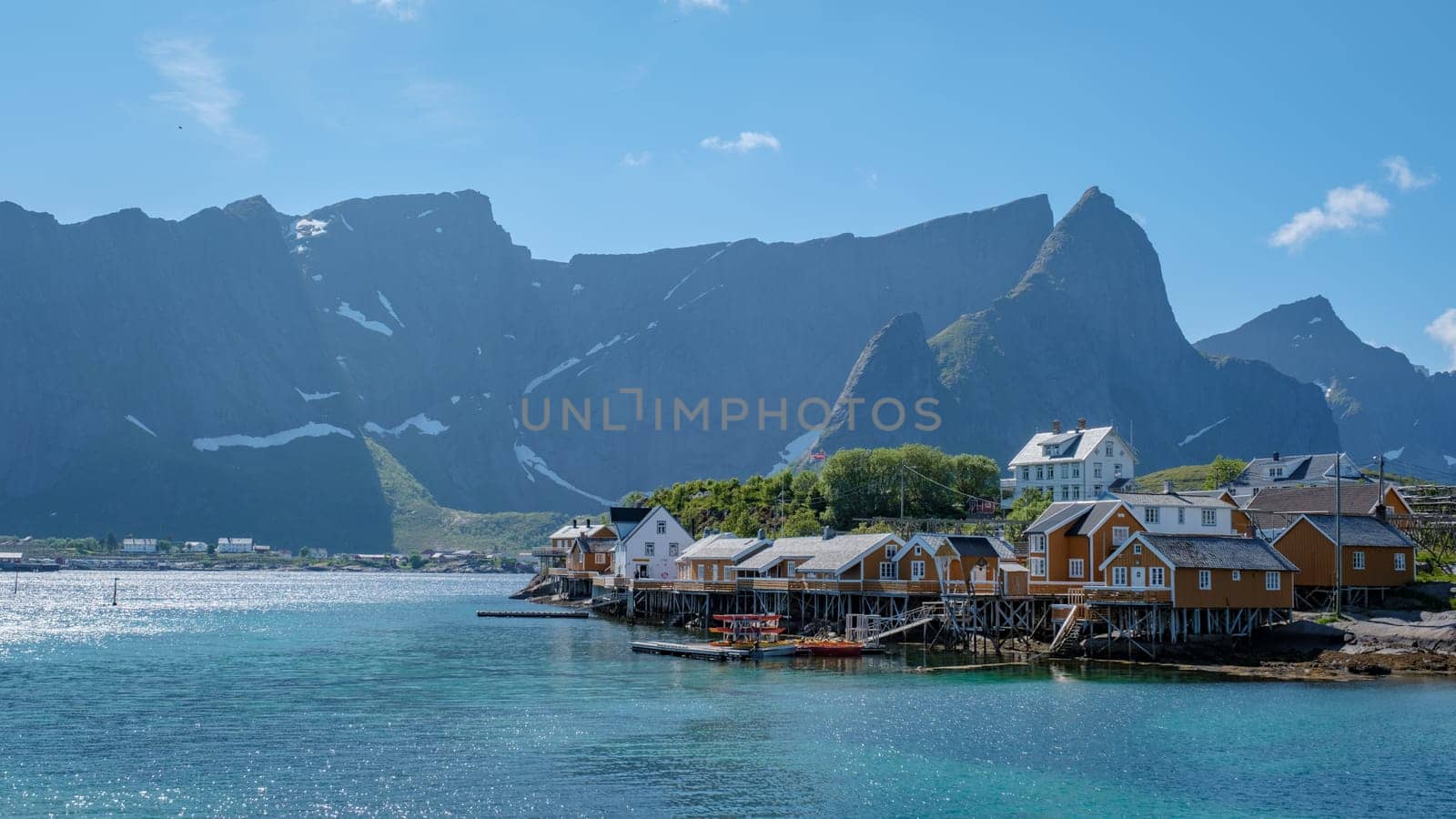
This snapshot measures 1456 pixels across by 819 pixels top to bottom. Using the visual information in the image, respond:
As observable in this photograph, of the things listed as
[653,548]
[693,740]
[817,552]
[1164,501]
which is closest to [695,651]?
[817,552]

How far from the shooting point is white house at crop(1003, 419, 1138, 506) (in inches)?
5128

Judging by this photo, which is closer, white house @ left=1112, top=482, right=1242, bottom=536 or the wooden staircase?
the wooden staircase

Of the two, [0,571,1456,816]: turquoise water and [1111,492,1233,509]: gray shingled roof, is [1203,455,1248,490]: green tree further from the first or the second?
[0,571,1456,816]: turquoise water

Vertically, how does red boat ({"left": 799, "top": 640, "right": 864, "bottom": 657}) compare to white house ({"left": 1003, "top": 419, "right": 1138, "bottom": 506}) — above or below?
below

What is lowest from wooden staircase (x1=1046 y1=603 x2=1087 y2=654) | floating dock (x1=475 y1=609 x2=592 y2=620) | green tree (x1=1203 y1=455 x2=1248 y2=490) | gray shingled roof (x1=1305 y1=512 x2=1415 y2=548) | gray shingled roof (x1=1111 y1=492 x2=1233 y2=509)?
floating dock (x1=475 y1=609 x2=592 y2=620)

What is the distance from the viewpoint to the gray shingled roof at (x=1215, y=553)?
222ft

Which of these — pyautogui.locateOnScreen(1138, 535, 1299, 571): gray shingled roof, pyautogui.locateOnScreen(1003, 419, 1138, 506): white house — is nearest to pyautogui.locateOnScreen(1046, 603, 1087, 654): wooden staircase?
pyautogui.locateOnScreen(1138, 535, 1299, 571): gray shingled roof

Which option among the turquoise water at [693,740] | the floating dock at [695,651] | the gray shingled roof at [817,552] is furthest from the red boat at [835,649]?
the gray shingled roof at [817,552]

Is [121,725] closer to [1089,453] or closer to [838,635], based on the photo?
[838,635]

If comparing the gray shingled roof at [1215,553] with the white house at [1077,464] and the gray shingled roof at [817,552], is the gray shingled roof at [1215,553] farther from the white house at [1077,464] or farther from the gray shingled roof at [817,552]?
the white house at [1077,464]

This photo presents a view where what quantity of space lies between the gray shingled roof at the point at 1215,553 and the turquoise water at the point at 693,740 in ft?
25.4

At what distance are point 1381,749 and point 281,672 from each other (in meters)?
49.9

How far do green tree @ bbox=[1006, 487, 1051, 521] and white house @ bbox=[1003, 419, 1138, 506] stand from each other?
5.63ft

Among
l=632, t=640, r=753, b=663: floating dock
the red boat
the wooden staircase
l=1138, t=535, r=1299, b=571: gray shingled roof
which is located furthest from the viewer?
the red boat
